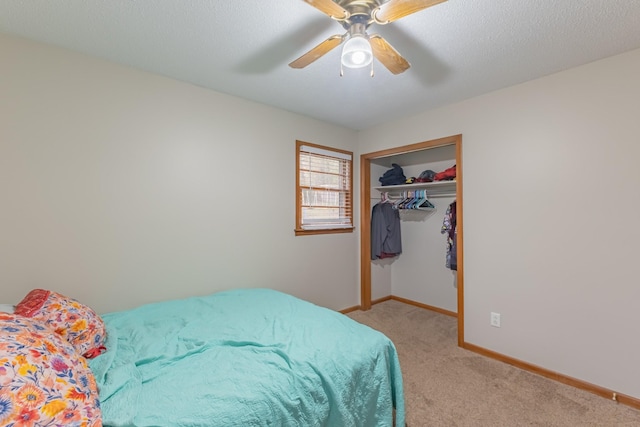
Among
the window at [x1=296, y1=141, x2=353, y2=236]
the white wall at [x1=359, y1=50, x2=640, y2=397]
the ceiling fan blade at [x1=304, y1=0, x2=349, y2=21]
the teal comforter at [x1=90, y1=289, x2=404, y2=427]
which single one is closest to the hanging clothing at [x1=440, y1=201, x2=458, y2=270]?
the white wall at [x1=359, y1=50, x2=640, y2=397]

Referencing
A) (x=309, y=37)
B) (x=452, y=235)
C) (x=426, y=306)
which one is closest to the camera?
(x=309, y=37)

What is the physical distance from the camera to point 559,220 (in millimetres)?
2145

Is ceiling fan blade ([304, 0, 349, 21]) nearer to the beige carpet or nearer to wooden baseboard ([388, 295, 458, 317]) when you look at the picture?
the beige carpet

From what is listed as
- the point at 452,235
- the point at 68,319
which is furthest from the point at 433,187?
the point at 68,319

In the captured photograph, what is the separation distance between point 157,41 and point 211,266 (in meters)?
1.70

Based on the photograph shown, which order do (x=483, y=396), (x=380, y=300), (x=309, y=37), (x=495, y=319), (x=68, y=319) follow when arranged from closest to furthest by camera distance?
(x=68, y=319) → (x=309, y=37) → (x=483, y=396) → (x=495, y=319) → (x=380, y=300)

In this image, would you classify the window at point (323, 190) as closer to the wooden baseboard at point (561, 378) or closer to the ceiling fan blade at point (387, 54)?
the ceiling fan blade at point (387, 54)

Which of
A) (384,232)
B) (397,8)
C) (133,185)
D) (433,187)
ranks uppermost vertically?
(397,8)

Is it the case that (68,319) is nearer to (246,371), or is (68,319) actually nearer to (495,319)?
(246,371)

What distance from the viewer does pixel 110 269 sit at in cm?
200

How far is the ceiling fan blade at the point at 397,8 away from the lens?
117 cm

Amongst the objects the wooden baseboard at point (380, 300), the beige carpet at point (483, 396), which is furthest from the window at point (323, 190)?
the beige carpet at point (483, 396)

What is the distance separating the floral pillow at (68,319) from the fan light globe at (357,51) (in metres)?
1.85

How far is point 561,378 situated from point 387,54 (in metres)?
2.63
